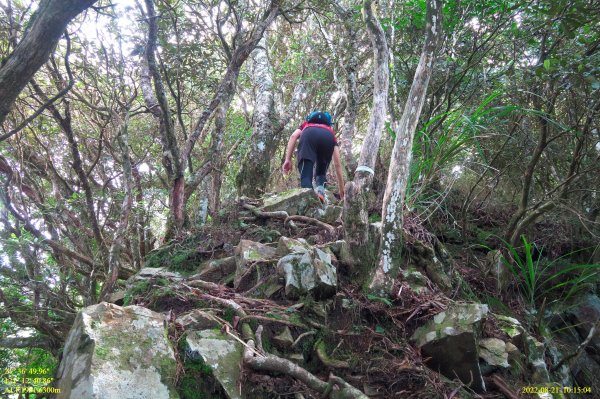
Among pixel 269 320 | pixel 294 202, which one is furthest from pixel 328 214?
pixel 269 320

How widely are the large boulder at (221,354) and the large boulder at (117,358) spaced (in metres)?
0.20

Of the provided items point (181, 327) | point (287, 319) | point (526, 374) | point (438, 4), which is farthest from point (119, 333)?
point (438, 4)

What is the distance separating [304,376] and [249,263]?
1.42 m

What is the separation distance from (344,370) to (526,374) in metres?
1.68

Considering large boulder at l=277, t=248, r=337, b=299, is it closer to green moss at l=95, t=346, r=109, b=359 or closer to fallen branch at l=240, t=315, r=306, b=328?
fallen branch at l=240, t=315, r=306, b=328

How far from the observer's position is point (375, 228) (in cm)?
357

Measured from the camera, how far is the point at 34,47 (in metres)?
2.59

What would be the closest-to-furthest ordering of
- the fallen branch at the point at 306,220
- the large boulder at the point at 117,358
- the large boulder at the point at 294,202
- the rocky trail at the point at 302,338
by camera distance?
the large boulder at the point at 117,358 < the rocky trail at the point at 302,338 < the fallen branch at the point at 306,220 < the large boulder at the point at 294,202

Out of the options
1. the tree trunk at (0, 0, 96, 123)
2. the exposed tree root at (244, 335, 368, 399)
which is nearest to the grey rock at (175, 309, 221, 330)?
the exposed tree root at (244, 335, 368, 399)

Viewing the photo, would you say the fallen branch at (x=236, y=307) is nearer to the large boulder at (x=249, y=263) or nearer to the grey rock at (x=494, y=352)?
the large boulder at (x=249, y=263)

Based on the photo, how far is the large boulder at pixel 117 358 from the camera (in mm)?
2033

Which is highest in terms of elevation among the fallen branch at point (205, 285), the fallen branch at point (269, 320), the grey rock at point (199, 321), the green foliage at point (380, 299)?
the green foliage at point (380, 299)

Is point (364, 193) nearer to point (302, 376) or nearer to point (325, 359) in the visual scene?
point (325, 359)

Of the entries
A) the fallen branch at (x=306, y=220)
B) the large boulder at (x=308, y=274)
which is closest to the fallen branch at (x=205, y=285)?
the large boulder at (x=308, y=274)
